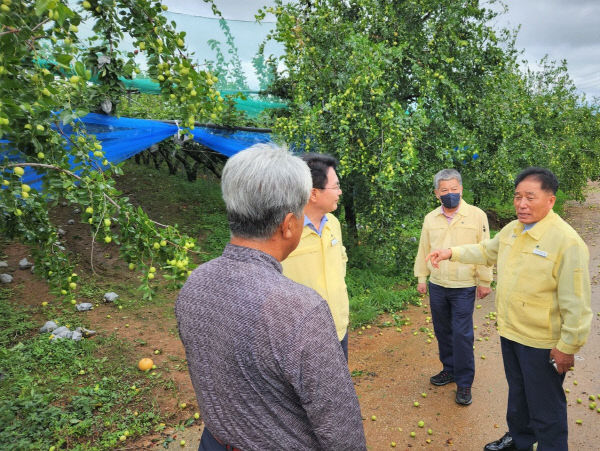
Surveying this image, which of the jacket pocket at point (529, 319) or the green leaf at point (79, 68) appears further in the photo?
the jacket pocket at point (529, 319)

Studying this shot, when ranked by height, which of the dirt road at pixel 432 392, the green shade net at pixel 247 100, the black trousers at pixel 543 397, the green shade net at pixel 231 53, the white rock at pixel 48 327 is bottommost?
the dirt road at pixel 432 392

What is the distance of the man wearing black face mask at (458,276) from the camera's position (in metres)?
3.85

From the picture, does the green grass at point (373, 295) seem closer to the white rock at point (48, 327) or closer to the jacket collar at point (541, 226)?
the jacket collar at point (541, 226)

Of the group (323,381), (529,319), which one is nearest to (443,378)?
(529,319)

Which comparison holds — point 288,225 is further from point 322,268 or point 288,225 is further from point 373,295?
point 373,295

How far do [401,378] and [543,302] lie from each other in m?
2.27

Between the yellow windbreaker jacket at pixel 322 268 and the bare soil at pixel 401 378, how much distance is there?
1.46 metres

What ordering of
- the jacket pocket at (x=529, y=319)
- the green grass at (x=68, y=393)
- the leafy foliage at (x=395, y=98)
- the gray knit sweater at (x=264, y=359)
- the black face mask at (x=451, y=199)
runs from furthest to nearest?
the leafy foliage at (x=395, y=98)
the black face mask at (x=451, y=199)
the green grass at (x=68, y=393)
the jacket pocket at (x=529, y=319)
the gray knit sweater at (x=264, y=359)

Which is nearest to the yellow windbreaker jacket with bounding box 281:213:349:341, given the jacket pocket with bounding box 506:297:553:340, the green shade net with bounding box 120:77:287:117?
the jacket pocket with bounding box 506:297:553:340

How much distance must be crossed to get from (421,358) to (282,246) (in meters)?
4.17

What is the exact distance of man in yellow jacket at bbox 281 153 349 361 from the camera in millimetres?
2834

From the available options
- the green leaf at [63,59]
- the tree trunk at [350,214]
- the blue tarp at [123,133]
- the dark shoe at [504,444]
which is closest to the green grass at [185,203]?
the blue tarp at [123,133]

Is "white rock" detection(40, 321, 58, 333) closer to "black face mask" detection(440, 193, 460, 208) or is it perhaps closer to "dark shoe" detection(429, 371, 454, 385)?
"dark shoe" detection(429, 371, 454, 385)

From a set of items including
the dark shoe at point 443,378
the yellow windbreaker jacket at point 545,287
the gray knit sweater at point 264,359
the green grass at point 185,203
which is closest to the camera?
the gray knit sweater at point 264,359
